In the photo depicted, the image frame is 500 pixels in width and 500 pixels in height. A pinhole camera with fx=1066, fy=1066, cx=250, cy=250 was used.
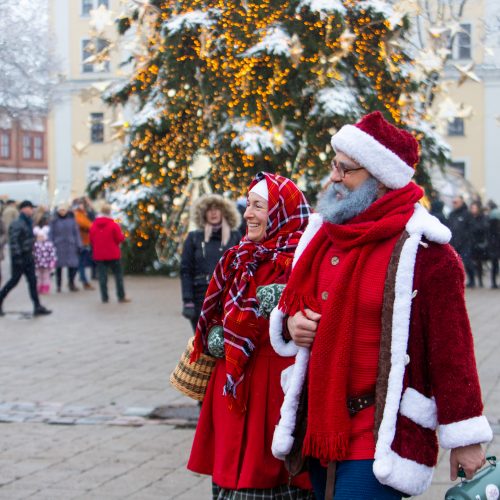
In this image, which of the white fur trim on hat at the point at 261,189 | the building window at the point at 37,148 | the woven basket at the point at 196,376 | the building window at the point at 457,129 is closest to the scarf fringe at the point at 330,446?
the woven basket at the point at 196,376

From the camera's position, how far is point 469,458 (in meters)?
3.39

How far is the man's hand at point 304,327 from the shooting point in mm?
3588

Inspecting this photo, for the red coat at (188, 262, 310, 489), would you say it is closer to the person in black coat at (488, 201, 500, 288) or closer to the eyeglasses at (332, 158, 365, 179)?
the eyeglasses at (332, 158, 365, 179)

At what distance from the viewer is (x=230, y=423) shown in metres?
4.42

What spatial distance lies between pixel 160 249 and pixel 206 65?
4485mm

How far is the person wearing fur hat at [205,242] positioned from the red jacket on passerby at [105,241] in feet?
34.2

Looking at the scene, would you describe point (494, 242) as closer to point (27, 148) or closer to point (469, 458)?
point (469, 458)

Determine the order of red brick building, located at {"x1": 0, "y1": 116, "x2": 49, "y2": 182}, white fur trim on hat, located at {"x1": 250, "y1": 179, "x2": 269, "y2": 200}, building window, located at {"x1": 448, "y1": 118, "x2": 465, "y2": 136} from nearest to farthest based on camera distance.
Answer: white fur trim on hat, located at {"x1": 250, "y1": 179, "x2": 269, "y2": 200} → building window, located at {"x1": 448, "y1": 118, "x2": 465, "y2": 136} → red brick building, located at {"x1": 0, "y1": 116, "x2": 49, "y2": 182}

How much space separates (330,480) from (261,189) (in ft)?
4.99

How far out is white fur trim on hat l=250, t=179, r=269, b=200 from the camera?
4.62 meters

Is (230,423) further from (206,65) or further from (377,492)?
Answer: (206,65)

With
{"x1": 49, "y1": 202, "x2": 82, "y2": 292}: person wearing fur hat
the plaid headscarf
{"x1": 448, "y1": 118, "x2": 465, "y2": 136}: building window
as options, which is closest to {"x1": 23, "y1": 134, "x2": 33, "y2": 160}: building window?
{"x1": 448, "y1": 118, "x2": 465, "y2": 136}: building window

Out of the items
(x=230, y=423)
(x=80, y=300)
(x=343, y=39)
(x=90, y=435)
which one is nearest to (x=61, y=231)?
(x=80, y=300)

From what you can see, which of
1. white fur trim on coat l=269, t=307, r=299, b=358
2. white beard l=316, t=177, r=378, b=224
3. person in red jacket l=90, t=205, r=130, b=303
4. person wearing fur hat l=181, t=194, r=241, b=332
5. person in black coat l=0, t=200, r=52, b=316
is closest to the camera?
white beard l=316, t=177, r=378, b=224
